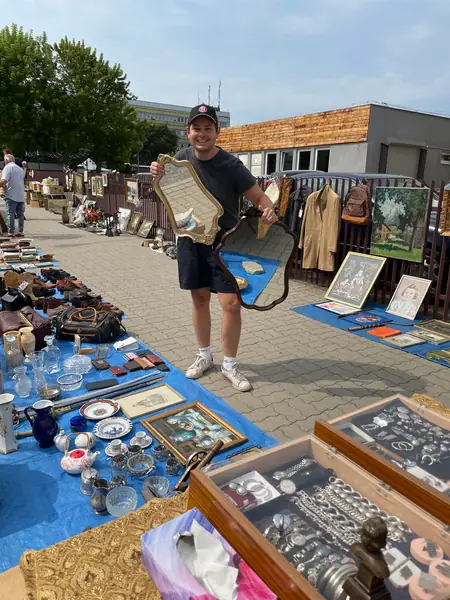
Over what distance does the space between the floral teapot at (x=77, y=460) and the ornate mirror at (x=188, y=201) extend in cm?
180

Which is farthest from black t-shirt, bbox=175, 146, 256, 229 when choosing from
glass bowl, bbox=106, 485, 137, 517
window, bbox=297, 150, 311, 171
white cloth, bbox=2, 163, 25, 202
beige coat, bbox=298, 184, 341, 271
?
window, bbox=297, 150, 311, 171

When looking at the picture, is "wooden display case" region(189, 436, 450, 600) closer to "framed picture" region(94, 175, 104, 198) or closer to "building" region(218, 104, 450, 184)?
"framed picture" region(94, 175, 104, 198)

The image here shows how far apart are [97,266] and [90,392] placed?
5.51 meters

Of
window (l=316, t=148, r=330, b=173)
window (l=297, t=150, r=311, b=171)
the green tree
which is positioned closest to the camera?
window (l=316, t=148, r=330, b=173)

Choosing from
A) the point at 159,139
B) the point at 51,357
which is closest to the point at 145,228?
the point at 51,357

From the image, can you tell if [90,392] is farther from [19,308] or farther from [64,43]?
[64,43]

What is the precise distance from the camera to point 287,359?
4.69 m

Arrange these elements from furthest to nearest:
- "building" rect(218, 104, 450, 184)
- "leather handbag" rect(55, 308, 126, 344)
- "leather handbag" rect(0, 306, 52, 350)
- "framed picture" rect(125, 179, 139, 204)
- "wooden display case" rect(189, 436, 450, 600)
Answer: "building" rect(218, 104, 450, 184) < "framed picture" rect(125, 179, 139, 204) < "leather handbag" rect(55, 308, 126, 344) < "leather handbag" rect(0, 306, 52, 350) < "wooden display case" rect(189, 436, 450, 600)

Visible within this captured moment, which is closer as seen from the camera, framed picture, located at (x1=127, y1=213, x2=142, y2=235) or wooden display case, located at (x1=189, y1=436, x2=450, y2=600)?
wooden display case, located at (x1=189, y1=436, x2=450, y2=600)

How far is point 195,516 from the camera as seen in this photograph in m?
1.65

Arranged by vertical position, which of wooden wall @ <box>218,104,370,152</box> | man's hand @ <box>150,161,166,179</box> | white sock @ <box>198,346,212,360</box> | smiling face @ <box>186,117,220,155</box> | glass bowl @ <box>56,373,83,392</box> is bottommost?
glass bowl @ <box>56,373,83,392</box>

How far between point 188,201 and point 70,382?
6.15 feet

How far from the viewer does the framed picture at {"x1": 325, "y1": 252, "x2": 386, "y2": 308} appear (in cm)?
654

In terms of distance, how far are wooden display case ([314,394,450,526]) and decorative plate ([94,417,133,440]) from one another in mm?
1731
